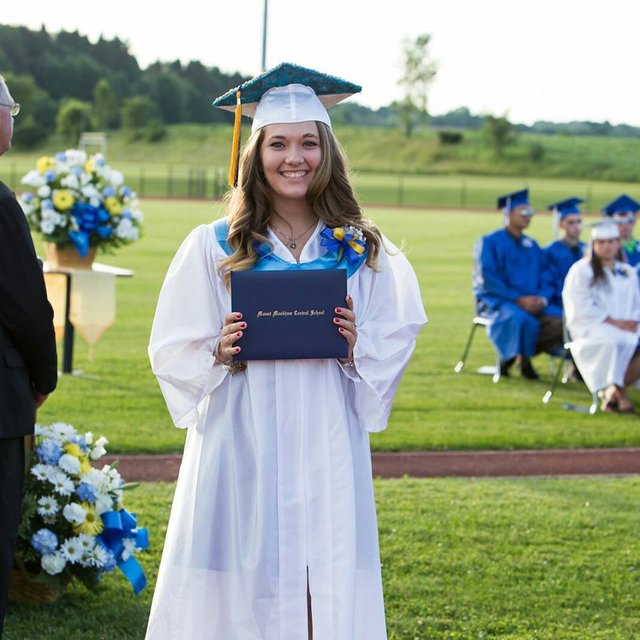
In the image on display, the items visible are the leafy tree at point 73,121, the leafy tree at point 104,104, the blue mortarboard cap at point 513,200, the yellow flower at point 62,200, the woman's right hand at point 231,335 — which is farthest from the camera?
the leafy tree at point 104,104

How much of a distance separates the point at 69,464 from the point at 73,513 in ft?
0.74

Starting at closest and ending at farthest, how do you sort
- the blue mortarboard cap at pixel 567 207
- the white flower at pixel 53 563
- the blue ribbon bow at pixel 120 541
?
1. the white flower at pixel 53 563
2. the blue ribbon bow at pixel 120 541
3. the blue mortarboard cap at pixel 567 207

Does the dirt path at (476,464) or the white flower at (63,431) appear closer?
the white flower at (63,431)

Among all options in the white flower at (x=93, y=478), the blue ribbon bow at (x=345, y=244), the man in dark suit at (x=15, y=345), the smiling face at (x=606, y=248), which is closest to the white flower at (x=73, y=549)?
the white flower at (x=93, y=478)

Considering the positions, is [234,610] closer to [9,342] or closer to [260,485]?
[260,485]

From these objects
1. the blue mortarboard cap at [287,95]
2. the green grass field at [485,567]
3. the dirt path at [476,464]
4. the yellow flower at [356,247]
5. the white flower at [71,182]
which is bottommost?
the dirt path at [476,464]

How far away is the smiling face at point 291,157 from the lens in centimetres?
401

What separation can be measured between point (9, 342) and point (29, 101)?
100169 mm

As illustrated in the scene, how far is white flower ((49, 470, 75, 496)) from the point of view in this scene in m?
5.38

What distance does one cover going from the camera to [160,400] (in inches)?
433

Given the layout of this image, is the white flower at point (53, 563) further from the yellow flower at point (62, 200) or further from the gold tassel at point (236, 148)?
the yellow flower at point (62, 200)

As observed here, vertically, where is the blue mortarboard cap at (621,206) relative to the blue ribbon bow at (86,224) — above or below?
above

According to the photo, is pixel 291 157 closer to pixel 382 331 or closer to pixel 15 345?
pixel 382 331

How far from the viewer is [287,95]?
13.3 ft
